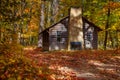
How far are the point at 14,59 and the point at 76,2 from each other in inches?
1260

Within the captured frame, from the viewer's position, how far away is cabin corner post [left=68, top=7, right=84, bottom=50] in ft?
106

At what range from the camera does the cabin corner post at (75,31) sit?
3225 centimetres

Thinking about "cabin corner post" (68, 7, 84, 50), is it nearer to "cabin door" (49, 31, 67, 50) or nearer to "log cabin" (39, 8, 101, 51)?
"log cabin" (39, 8, 101, 51)

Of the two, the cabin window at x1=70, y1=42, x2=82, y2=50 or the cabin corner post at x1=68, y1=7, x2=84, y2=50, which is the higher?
the cabin corner post at x1=68, y1=7, x2=84, y2=50

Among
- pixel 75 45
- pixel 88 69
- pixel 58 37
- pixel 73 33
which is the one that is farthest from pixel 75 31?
pixel 88 69

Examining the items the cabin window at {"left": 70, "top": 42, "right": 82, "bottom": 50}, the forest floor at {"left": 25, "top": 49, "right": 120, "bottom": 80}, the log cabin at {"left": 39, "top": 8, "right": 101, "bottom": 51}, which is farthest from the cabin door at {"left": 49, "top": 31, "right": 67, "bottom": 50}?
the forest floor at {"left": 25, "top": 49, "right": 120, "bottom": 80}

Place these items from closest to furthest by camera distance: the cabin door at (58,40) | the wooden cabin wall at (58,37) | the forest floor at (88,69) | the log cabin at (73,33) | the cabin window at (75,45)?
the forest floor at (88,69)
the cabin window at (75,45)
the log cabin at (73,33)
the wooden cabin wall at (58,37)
the cabin door at (58,40)

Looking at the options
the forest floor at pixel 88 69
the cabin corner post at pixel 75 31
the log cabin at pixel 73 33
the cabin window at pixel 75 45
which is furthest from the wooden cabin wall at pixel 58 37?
the forest floor at pixel 88 69

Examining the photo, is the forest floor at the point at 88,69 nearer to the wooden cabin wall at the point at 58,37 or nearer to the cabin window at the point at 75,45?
the cabin window at the point at 75,45

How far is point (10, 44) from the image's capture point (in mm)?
13633

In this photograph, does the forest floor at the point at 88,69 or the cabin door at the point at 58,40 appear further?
the cabin door at the point at 58,40

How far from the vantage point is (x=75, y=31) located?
107 ft

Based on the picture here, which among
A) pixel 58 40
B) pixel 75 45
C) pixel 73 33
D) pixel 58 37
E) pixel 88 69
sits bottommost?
pixel 88 69

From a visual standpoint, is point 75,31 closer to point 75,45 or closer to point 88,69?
point 75,45
